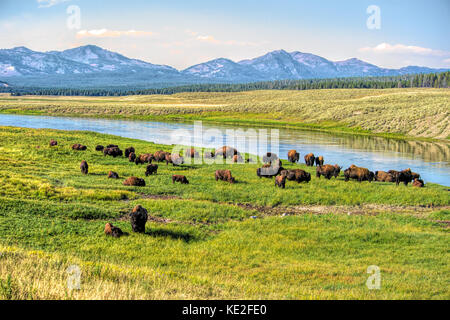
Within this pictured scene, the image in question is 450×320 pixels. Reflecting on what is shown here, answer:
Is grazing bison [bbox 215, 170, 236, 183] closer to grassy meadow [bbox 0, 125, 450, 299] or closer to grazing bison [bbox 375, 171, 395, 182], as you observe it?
grassy meadow [bbox 0, 125, 450, 299]

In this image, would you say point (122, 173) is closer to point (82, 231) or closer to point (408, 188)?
point (82, 231)

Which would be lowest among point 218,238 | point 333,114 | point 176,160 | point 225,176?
point 218,238

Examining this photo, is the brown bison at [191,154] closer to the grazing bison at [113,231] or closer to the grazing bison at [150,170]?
the grazing bison at [150,170]

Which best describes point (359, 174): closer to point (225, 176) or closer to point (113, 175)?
point (225, 176)

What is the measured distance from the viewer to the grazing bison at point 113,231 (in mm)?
13719

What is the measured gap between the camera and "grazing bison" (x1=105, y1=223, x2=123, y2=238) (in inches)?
540

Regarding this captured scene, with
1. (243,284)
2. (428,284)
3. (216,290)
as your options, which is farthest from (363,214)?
(216,290)

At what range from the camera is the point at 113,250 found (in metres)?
12.4

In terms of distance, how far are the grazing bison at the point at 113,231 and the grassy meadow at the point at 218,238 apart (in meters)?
0.39

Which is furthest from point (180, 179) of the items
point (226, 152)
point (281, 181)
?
point (226, 152)

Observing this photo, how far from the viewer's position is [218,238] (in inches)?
567

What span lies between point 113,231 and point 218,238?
3641 mm

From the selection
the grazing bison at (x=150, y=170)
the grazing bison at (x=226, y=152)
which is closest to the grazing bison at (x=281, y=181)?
the grazing bison at (x=150, y=170)

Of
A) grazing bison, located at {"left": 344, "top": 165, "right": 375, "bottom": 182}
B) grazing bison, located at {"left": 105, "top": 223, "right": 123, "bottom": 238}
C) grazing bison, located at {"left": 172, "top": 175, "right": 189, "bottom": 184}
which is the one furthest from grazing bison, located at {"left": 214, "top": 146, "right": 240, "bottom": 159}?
grazing bison, located at {"left": 105, "top": 223, "right": 123, "bottom": 238}
